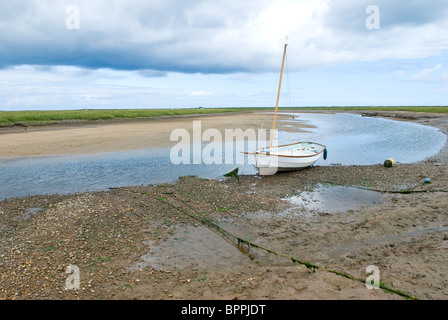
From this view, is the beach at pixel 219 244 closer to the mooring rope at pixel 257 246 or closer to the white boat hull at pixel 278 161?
the mooring rope at pixel 257 246

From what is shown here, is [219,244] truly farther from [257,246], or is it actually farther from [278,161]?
[278,161]

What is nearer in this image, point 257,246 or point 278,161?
point 257,246

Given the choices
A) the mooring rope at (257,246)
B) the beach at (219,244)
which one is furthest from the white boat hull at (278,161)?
the mooring rope at (257,246)

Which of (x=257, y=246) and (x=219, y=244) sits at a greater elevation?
(x=257, y=246)

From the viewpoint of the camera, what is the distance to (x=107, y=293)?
7.33 meters

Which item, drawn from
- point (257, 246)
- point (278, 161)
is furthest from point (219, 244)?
point (278, 161)

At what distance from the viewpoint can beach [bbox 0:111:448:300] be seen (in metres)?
7.29

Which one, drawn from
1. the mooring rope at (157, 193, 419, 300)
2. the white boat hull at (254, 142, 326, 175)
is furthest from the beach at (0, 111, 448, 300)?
the white boat hull at (254, 142, 326, 175)

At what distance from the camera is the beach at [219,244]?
7.29 meters

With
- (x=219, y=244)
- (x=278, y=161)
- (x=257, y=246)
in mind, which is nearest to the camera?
(x=257, y=246)

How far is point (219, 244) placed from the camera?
413 inches
